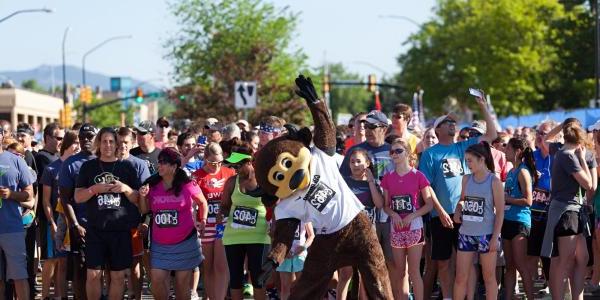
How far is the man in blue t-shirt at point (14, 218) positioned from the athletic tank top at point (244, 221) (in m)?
2.00

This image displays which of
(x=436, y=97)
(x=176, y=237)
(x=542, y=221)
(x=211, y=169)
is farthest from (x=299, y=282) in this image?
(x=436, y=97)

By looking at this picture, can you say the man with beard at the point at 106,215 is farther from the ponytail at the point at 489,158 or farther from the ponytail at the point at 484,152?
the ponytail at the point at 489,158

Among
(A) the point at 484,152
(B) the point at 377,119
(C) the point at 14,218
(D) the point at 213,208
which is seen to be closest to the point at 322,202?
(A) the point at 484,152

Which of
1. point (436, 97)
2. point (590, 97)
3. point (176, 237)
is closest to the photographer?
point (176, 237)

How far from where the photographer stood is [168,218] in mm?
11484

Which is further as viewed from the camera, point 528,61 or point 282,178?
point 528,61

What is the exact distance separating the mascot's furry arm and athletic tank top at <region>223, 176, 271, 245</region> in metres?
2.20

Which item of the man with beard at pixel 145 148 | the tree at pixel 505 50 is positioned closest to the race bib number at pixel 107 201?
the man with beard at pixel 145 148

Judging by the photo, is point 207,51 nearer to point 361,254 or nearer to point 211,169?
point 211,169

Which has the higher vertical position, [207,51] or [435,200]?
[207,51]

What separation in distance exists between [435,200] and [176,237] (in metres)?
2.48

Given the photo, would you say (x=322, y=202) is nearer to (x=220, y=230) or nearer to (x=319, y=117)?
(x=319, y=117)

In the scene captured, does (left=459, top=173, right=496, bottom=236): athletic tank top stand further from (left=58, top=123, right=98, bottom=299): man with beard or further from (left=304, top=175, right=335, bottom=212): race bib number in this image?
(left=58, top=123, right=98, bottom=299): man with beard

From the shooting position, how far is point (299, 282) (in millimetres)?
9477
